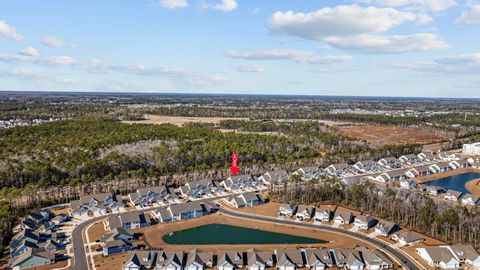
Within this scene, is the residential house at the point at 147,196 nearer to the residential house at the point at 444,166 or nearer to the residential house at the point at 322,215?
the residential house at the point at 322,215

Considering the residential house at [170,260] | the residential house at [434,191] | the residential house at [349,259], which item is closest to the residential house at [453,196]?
the residential house at [434,191]

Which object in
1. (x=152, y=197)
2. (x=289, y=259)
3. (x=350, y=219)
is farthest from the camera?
(x=152, y=197)

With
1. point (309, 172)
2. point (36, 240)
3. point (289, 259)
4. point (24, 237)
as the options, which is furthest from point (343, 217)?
point (24, 237)

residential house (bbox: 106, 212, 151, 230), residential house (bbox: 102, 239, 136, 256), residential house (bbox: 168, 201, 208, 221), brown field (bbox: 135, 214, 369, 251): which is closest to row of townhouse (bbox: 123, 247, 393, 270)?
residential house (bbox: 102, 239, 136, 256)

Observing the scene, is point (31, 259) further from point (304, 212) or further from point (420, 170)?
point (420, 170)

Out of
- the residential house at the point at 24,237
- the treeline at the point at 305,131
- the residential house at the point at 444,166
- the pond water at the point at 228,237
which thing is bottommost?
the pond water at the point at 228,237

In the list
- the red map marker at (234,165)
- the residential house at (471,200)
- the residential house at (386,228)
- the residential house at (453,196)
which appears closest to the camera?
the residential house at (386,228)
